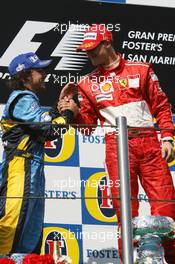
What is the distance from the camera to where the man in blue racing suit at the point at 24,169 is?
448cm

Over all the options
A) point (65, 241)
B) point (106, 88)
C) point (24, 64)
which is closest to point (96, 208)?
point (65, 241)

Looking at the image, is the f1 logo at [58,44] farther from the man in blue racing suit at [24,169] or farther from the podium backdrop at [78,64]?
the man in blue racing suit at [24,169]

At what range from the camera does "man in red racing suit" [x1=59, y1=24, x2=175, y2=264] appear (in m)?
4.78

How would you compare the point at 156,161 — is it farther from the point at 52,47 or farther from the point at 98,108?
the point at 52,47

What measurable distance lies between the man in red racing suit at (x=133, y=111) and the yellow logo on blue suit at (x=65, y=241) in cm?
55

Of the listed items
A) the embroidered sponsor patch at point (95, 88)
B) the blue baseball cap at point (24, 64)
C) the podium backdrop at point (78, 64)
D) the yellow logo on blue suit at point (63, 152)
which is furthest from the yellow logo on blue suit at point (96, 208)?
the blue baseball cap at point (24, 64)

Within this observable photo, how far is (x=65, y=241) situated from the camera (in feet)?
17.4

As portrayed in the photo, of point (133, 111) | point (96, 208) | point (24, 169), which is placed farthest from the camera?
point (96, 208)

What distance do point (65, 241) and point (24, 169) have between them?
2.87ft

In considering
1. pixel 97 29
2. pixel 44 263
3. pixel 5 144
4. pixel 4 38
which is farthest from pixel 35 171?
pixel 4 38

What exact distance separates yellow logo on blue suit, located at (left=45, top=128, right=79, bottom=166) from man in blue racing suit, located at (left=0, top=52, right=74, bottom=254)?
1138 millimetres

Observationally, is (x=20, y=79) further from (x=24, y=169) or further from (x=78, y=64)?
(x=78, y=64)

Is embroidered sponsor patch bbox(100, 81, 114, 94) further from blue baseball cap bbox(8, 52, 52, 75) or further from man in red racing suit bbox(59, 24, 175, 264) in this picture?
blue baseball cap bbox(8, 52, 52, 75)

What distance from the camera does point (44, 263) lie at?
4121mm
